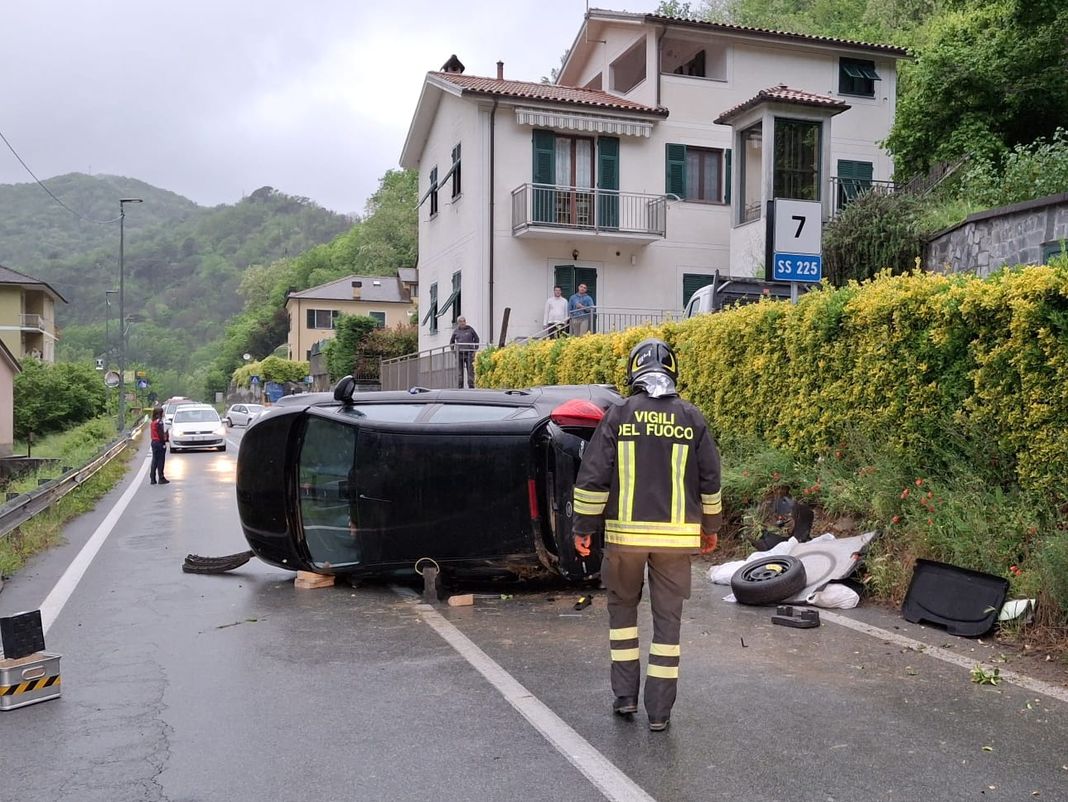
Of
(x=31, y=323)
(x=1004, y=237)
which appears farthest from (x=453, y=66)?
(x=31, y=323)

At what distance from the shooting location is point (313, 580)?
8.70 meters

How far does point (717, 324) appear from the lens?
38.7 feet

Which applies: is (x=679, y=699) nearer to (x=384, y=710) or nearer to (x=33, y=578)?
(x=384, y=710)

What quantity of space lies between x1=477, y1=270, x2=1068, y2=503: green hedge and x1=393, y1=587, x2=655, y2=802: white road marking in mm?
4114

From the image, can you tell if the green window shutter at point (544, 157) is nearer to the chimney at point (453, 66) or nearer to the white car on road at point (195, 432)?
the chimney at point (453, 66)

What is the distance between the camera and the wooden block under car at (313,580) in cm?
870

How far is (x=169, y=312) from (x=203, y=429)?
4555 inches

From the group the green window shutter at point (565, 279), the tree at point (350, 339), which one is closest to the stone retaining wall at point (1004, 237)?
the green window shutter at point (565, 279)

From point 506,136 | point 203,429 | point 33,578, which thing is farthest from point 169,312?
point 33,578

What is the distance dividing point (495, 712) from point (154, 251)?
148127 mm

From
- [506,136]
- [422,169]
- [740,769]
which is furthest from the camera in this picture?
[422,169]

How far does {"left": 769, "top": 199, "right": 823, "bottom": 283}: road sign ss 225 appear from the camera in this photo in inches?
395

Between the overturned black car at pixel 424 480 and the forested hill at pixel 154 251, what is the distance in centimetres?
10134

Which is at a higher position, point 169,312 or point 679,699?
point 169,312
